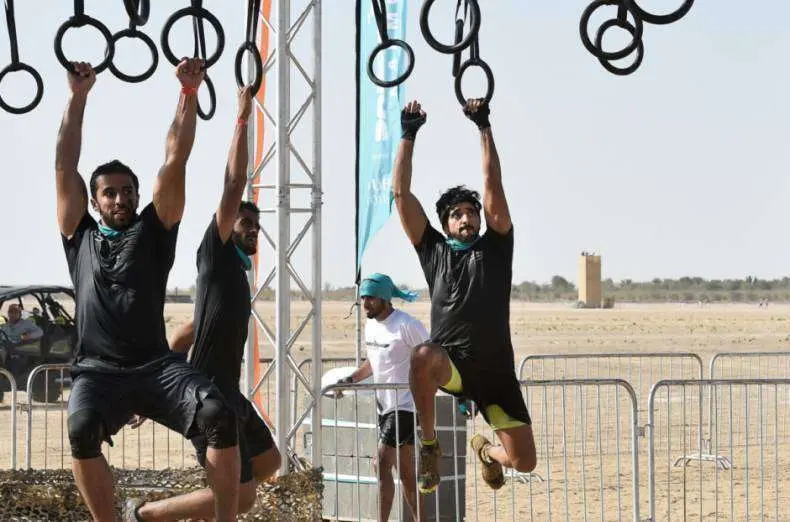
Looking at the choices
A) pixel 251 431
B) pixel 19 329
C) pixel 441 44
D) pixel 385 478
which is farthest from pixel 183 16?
pixel 19 329

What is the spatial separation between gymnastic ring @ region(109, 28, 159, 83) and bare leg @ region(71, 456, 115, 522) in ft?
6.12

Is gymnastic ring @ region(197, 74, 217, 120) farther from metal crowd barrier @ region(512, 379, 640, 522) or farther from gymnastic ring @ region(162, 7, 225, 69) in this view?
metal crowd barrier @ region(512, 379, 640, 522)

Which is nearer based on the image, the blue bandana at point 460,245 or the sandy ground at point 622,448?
the blue bandana at point 460,245

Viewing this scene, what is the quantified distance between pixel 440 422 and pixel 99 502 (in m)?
3.27

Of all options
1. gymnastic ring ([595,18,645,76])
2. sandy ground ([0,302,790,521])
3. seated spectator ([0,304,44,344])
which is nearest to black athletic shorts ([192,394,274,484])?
sandy ground ([0,302,790,521])

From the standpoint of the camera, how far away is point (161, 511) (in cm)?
636

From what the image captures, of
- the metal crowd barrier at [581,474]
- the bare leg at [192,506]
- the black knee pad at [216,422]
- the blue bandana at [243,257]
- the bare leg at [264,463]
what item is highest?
the blue bandana at [243,257]

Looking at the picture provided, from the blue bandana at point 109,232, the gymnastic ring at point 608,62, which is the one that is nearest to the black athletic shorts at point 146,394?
the blue bandana at point 109,232

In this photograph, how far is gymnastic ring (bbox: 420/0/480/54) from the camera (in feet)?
18.8

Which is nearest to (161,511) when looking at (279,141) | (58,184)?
(58,184)

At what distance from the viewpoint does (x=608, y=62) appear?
5738mm

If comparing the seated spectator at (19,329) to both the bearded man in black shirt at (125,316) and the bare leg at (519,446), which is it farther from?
the bearded man in black shirt at (125,316)

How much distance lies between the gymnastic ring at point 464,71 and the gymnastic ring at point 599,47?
0.64 m

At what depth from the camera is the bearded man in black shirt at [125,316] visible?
18.9 feet
